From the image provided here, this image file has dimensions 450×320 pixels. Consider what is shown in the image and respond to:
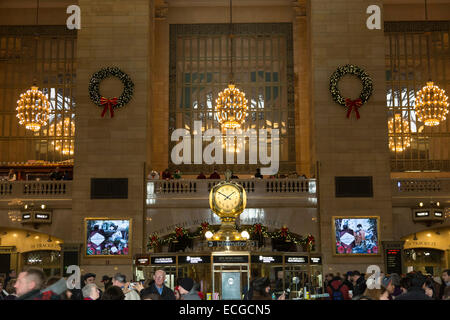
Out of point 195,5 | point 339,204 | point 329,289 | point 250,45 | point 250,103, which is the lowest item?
point 329,289

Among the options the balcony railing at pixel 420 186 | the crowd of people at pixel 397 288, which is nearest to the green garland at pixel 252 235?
→ the balcony railing at pixel 420 186

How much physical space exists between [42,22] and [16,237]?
10.2 metres

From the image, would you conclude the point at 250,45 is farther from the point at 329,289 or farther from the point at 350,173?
the point at 329,289

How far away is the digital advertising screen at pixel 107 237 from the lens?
68.8 ft

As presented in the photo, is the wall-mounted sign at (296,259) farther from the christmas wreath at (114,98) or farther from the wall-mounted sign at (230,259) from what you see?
the christmas wreath at (114,98)

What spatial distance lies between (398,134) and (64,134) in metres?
14.2

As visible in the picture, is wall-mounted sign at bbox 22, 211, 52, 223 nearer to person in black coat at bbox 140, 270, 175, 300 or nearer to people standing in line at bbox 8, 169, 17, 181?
people standing in line at bbox 8, 169, 17, 181

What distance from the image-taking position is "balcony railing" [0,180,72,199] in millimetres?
21781

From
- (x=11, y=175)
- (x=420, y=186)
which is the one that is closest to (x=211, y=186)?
(x=420, y=186)

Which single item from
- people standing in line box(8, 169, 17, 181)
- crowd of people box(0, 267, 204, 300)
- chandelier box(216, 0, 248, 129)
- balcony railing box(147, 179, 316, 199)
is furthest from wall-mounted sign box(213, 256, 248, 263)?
people standing in line box(8, 169, 17, 181)

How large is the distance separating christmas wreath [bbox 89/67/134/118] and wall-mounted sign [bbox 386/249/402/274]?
9849mm

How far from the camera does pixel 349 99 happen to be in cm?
2206

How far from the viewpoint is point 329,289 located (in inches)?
418

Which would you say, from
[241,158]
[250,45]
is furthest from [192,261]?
[250,45]
